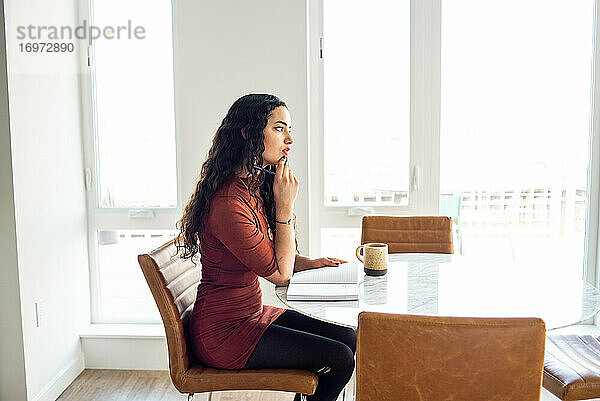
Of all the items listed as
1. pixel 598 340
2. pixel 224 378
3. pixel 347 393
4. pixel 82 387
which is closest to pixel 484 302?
pixel 598 340

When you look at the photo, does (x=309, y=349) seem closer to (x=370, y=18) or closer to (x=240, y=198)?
(x=240, y=198)

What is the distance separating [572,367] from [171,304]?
127cm

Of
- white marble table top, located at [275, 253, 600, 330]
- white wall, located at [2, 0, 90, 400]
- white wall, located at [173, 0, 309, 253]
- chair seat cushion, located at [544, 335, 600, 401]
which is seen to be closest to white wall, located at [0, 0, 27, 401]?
white wall, located at [2, 0, 90, 400]

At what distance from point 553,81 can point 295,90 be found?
1.39 metres

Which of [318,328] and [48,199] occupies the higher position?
[48,199]

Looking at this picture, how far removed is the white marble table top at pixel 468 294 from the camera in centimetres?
166

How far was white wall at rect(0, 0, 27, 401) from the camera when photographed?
2.50m

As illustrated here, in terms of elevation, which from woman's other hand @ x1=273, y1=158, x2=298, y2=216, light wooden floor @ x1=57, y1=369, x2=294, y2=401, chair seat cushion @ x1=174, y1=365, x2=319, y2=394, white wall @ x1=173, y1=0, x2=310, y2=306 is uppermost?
white wall @ x1=173, y1=0, x2=310, y2=306

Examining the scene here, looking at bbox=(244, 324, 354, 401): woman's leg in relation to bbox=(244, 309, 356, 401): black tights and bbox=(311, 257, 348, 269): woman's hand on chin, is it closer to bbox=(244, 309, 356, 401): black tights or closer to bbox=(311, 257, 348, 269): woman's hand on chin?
bbox=(244, 309, 356, 401): black tights

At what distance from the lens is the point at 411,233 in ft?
8.56

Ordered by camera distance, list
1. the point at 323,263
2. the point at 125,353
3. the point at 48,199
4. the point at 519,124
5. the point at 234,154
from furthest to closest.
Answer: the point at 519,124 < the point at 125,353 < the point at 48,199 < the point at 323,263 < the point at 234,154

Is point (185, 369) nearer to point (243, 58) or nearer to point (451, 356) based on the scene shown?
point (451, 356)

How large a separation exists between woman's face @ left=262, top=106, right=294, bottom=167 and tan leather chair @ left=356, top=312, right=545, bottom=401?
37.2 inches

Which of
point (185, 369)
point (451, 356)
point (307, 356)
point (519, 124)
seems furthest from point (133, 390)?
point (519, 124)
